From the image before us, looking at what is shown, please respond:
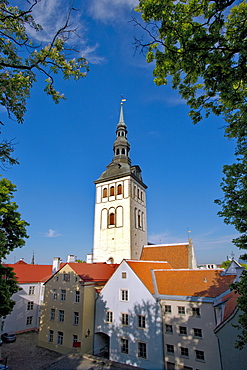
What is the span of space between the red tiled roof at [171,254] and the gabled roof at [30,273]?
17769mm

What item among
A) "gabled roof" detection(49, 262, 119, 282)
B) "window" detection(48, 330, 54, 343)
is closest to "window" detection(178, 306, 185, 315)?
"gabled roof" detection(49, 262, 119, 282)

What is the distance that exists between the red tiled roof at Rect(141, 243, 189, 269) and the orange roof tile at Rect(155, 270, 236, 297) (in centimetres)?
789

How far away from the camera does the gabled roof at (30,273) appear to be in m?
33.3

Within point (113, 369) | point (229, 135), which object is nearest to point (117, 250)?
point (113, 369)

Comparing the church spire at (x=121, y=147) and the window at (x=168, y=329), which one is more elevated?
the church spire at (x=121, y=147)

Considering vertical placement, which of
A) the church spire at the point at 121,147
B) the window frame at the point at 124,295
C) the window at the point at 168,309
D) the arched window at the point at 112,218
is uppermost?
the church spire at the point at 121,147

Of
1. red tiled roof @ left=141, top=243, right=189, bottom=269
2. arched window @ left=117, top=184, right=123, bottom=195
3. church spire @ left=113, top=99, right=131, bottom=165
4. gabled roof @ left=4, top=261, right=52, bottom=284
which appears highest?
church spire @ left=113, top=99, right=131, bottom=165

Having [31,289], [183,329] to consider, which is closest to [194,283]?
[183,329]

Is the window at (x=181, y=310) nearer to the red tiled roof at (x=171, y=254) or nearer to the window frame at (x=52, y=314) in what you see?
the red tiled roof at (x=171, y=254)

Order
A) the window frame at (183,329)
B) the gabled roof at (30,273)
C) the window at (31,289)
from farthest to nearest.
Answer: the gabled roof at (30,273) < the window at (31,289) < the window frame at (183,329)

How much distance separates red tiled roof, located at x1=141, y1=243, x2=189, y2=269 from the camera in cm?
3012

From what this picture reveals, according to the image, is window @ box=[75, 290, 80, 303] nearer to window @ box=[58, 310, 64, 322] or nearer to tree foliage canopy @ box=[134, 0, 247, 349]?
window @ box=[58, 310, 64, 322]

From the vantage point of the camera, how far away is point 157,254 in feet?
109

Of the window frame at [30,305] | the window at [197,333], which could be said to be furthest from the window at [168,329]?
the window frame at [30,305]
